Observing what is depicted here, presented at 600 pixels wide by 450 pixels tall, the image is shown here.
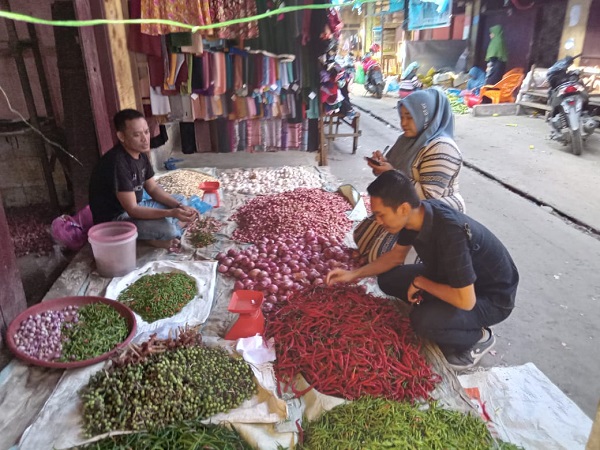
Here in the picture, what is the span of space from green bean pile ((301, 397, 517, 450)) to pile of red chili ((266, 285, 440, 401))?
4.3 inches

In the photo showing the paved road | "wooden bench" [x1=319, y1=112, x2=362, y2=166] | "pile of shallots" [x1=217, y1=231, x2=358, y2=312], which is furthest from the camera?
"wooden bench" [x1=319, y1=112, x2=362, y2=166]

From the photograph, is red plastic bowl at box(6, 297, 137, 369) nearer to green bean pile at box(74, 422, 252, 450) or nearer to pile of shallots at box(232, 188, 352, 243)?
green bean pile at box(74, 422, 252, 450)

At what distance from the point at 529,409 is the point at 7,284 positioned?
2772 mm

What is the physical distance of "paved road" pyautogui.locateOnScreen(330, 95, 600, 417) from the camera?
259cm

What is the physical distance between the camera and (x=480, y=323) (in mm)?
2359

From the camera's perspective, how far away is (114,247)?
9.95ft

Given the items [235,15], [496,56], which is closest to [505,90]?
[496,56]

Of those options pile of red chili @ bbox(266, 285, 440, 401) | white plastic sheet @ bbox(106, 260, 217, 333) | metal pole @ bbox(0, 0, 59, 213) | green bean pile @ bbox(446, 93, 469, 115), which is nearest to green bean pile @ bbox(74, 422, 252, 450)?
pile of red chili @ bbox(266, 285, 440, 401)

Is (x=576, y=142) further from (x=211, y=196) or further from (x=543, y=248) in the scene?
(x=211, y=196)

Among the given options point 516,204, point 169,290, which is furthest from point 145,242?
point 516,204

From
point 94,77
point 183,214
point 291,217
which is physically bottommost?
point 291,217

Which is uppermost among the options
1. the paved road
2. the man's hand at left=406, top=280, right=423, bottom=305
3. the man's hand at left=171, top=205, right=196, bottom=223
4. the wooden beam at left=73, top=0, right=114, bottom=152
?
the wooden beam at left=73, top=0, right=114, bottom=152

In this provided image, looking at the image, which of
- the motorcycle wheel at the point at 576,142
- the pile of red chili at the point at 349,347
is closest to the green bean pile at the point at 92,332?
the pile of red chili at the point at 349,347

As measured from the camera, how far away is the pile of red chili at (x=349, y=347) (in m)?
2.06
